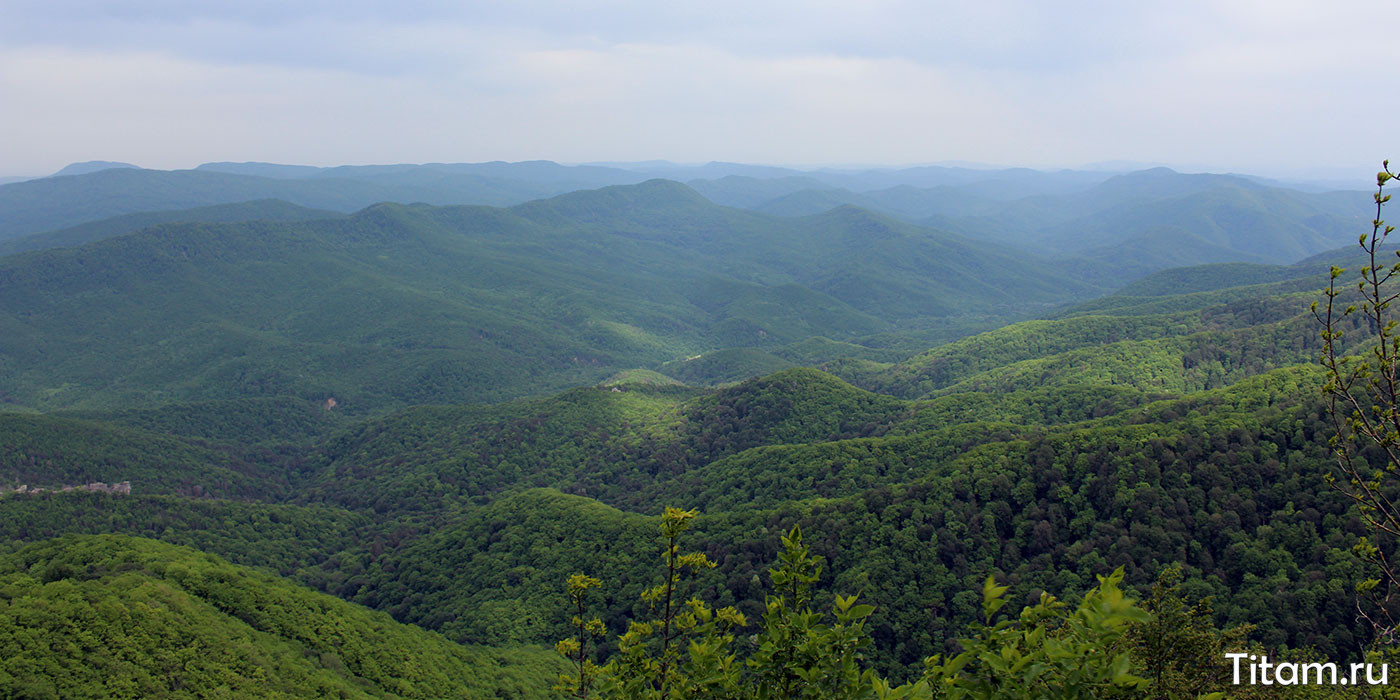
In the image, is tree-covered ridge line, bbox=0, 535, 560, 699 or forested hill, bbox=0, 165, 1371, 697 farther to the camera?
forested hill, bbox=0, 165, 1371, 697

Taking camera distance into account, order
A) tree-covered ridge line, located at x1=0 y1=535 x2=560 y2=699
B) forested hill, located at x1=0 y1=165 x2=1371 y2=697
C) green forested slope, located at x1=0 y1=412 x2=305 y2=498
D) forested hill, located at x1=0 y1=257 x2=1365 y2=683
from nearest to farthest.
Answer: tree-covered ridge line, located at x1=0 y1=535 x2=560 y2=699, forested hill, located at x1=0 y1=165 x2=1371 y2=697, forested hill, located at x1=0 y1=257 x2=1365 y2=683, green forested slope, located at x1=0 y1=412 x2=305 y2=498

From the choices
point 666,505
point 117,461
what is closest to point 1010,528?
point 666,505

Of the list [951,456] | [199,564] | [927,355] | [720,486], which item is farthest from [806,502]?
[927,355]

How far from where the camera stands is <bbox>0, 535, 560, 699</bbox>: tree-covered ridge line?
122 ft

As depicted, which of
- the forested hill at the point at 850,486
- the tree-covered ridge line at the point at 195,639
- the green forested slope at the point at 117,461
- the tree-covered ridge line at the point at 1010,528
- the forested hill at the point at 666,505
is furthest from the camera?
the green forested slope at the point at 117,461

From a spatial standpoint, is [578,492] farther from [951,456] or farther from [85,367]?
[85,367]

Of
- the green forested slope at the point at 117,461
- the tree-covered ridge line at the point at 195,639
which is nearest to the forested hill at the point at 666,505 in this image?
the tree-covered ridge line at the point at 195,639

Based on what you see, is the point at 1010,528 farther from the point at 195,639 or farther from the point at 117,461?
the point at 117,461

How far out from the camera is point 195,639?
1665 inches

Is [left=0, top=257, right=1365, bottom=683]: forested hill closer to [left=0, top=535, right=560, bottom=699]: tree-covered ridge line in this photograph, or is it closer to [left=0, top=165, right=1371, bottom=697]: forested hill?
[left=0, top=165, right=1371, bottom=697]: forested hill

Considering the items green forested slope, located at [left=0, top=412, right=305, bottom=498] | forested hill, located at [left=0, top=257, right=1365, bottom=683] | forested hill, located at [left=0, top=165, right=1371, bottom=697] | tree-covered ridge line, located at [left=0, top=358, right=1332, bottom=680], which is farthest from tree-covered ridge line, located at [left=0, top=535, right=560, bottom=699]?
green forested slope, located at [left=0, top=412, right=305, bottom=498]

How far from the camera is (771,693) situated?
30.0 ft

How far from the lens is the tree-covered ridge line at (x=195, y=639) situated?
37281 mm

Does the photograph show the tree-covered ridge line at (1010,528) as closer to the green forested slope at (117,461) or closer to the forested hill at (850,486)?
the forested hill at (850,486)
